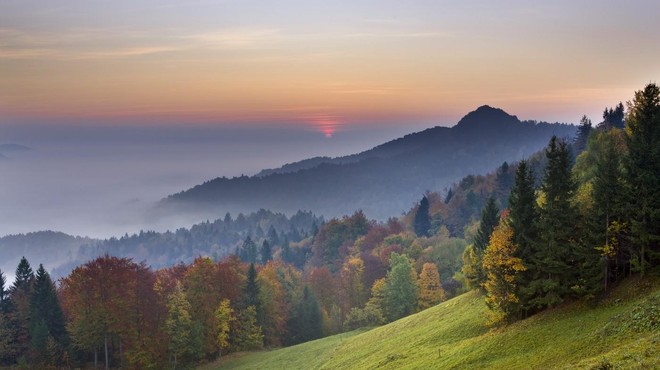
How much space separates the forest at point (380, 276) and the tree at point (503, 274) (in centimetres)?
12

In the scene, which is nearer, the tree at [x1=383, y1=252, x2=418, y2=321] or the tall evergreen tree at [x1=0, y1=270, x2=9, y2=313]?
the tall evergreen tree at [x1=0, y1=270, x2=9, y2=313]

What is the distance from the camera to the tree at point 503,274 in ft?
150

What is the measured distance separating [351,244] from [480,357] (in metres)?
121

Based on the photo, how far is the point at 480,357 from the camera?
1576 inches

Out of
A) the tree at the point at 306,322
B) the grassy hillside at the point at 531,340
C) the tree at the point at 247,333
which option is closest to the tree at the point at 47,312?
the tree at the point at 247,333

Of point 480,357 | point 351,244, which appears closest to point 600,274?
point 480,357

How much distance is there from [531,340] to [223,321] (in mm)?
54925

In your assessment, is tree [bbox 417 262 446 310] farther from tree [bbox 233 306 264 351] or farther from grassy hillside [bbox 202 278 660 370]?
grassy hillside [bbox 202 278 660 370]

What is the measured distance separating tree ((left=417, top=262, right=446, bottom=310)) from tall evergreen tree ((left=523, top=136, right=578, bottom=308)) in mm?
49983

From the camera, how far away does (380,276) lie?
117m

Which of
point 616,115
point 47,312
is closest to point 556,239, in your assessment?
point 47,312

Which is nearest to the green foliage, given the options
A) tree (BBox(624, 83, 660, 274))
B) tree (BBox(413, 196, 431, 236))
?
tree (BBox(624, 83, 660, 274))

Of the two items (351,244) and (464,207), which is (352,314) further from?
(464,207)

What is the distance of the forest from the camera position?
42.4 m
